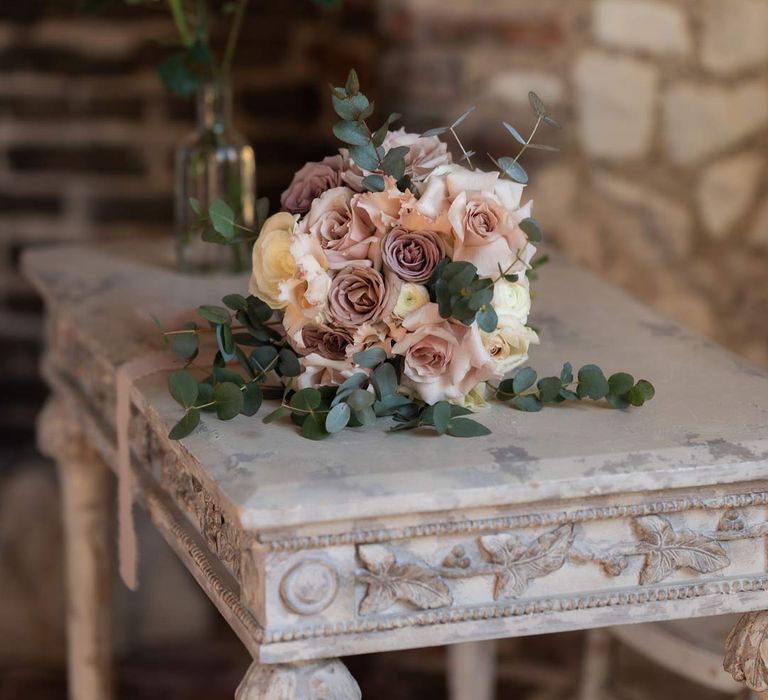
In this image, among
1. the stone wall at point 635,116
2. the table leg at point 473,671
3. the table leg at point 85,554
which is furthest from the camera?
the stone wall at point 635,116

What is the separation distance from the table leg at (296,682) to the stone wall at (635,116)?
4.19 ft

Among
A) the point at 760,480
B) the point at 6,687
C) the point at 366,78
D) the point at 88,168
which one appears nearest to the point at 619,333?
the point at 760,480

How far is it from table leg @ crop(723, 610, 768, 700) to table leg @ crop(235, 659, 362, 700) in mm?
366

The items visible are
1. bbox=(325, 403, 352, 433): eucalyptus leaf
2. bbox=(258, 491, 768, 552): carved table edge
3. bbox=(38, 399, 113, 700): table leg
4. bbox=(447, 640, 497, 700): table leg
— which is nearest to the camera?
bbox=(258, 491, 768, 552): carved table edge

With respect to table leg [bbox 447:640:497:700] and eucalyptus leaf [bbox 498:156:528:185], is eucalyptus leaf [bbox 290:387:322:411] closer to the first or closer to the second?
eucalyptus leaf [bbox 498:156:528:185]

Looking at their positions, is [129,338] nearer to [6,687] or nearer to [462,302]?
[462,302]

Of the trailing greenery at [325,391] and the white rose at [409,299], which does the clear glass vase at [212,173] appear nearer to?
the trailing greenery at [325,391]

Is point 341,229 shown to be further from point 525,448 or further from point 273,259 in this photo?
point 525,448

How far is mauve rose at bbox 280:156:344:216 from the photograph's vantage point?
116cm

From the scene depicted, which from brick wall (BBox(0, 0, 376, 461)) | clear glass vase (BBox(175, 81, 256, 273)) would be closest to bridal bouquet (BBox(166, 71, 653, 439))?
clear glass vase (BBox(175, 81, 256, 273))

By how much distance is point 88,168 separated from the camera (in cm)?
241

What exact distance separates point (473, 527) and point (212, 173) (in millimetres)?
866

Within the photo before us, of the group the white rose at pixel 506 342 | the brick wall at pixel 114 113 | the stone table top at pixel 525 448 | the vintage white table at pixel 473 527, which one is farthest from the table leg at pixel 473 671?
the brick wall at pixel 114 113

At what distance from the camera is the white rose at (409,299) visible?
1.06m
